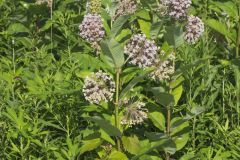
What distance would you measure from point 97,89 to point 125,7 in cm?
110

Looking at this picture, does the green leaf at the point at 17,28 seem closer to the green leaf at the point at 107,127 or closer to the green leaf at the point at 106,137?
the green leaf at the point at 106,137

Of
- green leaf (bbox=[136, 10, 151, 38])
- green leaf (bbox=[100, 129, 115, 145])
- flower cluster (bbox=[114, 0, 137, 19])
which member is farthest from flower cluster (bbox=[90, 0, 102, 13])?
green leaf (bbox=[100, 129, 115, 145])

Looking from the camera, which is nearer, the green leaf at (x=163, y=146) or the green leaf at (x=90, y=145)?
the green leaf at (x=163, y=146)

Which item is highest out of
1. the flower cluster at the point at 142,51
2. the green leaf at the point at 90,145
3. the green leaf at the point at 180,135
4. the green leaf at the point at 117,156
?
the flower cluster at the point at 142,51

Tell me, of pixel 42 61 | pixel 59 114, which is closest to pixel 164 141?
pixel 59 114

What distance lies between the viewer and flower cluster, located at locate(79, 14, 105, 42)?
4.10m

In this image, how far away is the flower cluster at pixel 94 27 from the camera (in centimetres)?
410

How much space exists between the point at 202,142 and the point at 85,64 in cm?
103

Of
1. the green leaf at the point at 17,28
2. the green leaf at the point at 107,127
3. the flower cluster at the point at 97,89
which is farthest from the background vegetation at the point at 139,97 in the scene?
the green leaf at the point at 17,28

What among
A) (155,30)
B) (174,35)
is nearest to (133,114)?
(174,35)

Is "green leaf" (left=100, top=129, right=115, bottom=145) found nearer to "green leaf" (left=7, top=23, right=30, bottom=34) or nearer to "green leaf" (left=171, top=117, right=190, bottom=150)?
"green leaf" (left=171, top=117, right=190, bottom=150)

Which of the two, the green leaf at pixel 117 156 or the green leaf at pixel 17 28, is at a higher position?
the green leaf at pixel 17 28

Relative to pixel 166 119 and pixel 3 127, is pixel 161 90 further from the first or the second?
pixel 3 127

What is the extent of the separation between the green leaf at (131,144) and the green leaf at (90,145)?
168 mm
